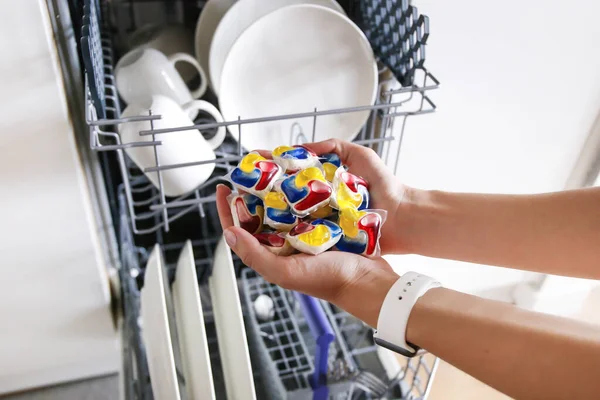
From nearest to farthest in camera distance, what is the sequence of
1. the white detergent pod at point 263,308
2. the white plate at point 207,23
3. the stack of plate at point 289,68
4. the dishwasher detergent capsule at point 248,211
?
the dishwasher detergent capsule at point 248,211 < the stack of plate at point 289,68 < the white plate at point 207,23 < the white detergent pod at point 263,308

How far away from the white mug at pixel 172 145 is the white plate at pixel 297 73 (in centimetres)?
7

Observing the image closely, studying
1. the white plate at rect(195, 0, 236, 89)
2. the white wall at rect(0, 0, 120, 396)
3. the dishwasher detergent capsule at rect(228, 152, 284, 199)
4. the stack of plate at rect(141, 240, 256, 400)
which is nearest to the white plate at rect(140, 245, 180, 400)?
the stack of plate at rect(141, 240, 256, 400)

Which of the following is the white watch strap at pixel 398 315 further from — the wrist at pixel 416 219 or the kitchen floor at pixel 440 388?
the kitchen floor at pixel 440 388

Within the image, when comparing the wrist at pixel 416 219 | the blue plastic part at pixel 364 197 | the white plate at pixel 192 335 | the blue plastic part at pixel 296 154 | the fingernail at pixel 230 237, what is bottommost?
the white plate at pixel 192 335

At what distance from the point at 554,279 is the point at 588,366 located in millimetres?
838

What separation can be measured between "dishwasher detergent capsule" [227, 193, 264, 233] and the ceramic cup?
14.1 inches

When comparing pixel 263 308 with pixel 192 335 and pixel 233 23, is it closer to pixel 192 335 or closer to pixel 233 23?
pixel 192 335

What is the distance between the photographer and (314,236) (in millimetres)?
587

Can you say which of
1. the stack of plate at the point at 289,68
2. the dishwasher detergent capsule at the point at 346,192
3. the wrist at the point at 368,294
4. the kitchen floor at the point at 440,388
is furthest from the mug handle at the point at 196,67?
the kitchen floor at the point at 440,388

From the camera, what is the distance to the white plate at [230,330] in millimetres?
738

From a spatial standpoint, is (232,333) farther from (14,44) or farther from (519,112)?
(519,112)

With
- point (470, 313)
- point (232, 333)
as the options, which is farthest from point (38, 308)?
point (470, 313)

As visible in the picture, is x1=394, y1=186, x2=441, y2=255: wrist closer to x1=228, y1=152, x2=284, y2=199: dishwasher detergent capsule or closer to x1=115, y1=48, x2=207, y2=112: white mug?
x1=228, y1=152, x2=284, y2=199: dishwasher detergent capsule

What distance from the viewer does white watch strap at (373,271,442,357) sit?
538mm
